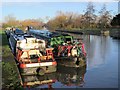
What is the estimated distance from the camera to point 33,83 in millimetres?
15781

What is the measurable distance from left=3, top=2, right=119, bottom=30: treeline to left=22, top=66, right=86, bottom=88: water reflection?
4704 centimetres

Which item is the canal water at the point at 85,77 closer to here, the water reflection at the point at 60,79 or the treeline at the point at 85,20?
the water reflection at the point at 60,79

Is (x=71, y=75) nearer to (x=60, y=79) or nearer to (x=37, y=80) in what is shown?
(x=60, y=79)

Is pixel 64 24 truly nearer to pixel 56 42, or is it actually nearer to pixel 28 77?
pixel 56 42

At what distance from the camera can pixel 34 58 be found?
17.6 metres

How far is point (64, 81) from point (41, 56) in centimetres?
239

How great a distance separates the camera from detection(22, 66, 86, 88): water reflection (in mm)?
15586

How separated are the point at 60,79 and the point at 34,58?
2182 mm

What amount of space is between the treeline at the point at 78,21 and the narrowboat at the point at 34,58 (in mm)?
47593

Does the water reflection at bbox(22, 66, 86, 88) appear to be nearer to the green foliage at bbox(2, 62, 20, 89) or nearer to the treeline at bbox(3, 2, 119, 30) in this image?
the green foliage at bbox(2, 62, 20, 89)

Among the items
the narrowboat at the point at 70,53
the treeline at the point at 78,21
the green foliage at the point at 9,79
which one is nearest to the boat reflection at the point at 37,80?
the green foliage at the point at 9,79

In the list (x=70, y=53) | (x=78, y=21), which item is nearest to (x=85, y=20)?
(x=78, y=21)

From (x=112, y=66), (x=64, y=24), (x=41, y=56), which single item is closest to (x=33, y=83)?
(x=41, y=56)

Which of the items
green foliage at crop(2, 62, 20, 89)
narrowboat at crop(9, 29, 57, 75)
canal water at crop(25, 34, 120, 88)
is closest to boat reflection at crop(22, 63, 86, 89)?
canal water at crop(25, 34, 120, 88)
